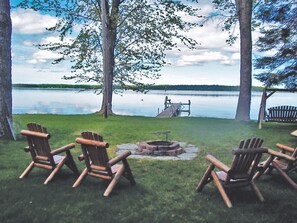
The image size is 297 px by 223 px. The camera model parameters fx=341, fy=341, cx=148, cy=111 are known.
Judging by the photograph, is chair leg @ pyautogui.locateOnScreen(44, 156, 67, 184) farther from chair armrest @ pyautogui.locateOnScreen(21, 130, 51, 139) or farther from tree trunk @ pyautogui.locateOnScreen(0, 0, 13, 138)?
tree trunk @ pyautogui.locateOnScreen(0, 0, 13, 138)

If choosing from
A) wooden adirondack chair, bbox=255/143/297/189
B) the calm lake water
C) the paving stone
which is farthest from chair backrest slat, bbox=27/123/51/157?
the calm lake water

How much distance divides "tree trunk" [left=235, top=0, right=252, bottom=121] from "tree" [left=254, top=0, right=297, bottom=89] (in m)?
1.63

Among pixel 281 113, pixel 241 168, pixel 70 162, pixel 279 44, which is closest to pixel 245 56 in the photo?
pixel 279 44

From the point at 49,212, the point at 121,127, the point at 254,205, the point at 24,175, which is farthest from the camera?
the point at 121,127

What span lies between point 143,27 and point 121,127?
874cm

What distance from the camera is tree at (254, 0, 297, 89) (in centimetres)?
1223

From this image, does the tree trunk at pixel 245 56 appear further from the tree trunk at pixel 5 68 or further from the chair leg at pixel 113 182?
the chair leg at pixel 113 182

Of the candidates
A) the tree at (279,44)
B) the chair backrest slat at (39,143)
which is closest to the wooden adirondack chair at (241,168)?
the chair backrest slat at (39,143)

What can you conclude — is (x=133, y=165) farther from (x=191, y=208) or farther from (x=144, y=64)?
(x=144, y=64)

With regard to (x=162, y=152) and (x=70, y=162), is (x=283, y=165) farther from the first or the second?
(x=70, y=162)

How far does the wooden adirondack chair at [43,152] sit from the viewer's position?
5504 mm

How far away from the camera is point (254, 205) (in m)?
4.64

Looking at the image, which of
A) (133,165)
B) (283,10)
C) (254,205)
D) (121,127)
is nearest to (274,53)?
(283,10)

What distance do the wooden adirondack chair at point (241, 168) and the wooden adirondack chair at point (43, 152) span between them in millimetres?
2383
